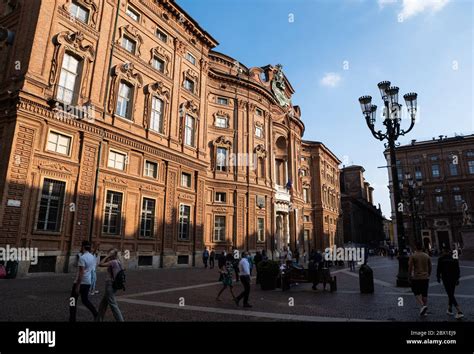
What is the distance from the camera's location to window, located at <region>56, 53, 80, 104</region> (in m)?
19.3

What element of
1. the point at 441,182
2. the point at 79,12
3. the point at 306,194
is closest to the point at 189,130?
the point at 79,12

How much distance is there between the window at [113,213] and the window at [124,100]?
20.2 ft

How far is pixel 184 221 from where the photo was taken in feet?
89.1

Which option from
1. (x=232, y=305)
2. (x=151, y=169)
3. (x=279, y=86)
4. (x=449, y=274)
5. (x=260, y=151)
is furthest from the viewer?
(x=279, y=86)

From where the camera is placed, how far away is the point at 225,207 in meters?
33.6

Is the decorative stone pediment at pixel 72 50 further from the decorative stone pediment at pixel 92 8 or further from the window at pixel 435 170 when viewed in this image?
the window at pixel 435 170

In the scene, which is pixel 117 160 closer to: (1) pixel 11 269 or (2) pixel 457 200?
(1) pixel 11 269

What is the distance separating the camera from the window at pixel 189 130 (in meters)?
29.0

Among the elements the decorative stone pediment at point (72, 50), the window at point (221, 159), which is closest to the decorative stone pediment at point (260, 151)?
the window at point (221, 159)

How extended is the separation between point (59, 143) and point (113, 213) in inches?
220

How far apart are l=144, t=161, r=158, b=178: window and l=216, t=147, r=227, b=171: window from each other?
10.4 meters
